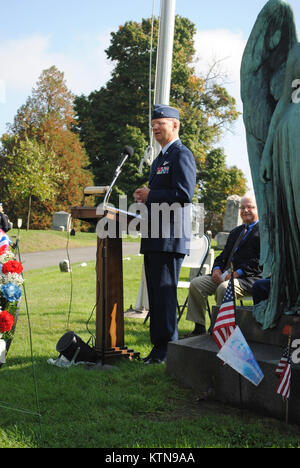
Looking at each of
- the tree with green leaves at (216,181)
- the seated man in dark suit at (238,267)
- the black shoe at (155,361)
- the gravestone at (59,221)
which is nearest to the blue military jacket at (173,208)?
the seated man in dark suit at (238,267)

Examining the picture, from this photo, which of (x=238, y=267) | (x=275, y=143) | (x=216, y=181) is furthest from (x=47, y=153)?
(x=275, y=143)

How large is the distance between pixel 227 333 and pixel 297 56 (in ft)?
6.21

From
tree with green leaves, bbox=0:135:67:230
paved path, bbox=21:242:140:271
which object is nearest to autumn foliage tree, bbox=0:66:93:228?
tree with green leaves, bbox=0:135:67:230

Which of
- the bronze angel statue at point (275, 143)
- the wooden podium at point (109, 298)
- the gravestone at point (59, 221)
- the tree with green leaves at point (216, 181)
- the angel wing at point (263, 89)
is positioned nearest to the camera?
the bronze angel statue at point (275, 143)

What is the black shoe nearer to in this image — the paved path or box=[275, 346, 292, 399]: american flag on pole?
box=[275, 346, 292, 399]: american flag on pole

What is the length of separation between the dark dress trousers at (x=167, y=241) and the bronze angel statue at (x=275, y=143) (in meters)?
0.90

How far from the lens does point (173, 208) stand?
14.8 ft

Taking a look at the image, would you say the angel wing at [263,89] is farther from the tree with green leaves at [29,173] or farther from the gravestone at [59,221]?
the gravestone at [59,221]

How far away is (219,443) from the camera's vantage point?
109 inches

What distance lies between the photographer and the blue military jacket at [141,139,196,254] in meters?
4.48

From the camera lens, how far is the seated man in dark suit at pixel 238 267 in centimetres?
498

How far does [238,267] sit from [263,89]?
2.08 metres

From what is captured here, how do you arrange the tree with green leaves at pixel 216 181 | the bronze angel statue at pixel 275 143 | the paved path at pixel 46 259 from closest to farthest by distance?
the bronze angel statue at pixel 275 143 < the paved path at pixel 46 259 < the tree with green leaves at pixel 216 181

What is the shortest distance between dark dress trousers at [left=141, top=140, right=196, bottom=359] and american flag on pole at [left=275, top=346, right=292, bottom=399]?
63.4 inches
